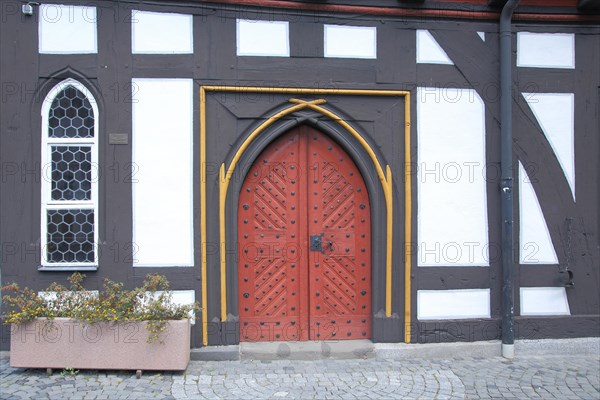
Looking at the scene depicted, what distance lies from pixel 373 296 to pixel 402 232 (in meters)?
0.78

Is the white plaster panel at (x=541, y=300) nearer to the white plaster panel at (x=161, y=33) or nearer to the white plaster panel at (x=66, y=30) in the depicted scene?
the white plaster panel at (x=161, y=33)

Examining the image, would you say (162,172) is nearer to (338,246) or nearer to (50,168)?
(50,168)

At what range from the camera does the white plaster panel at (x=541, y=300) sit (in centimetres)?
562

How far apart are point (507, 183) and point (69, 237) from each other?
15.5 ft

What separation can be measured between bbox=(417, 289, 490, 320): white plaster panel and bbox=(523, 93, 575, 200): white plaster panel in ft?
5.33

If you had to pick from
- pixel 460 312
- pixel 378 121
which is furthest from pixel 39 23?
pixel 460 312

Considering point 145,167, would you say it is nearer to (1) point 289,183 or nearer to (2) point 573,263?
(1) point 289,183

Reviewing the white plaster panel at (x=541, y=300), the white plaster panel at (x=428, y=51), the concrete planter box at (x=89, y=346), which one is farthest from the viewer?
the white plaster panel at (x=541, y=300)

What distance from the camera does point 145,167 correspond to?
520 centimetres

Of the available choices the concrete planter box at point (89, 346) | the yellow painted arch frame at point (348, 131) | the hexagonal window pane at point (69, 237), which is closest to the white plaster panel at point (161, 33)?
the yellow painted arch frame at point (348, 131)

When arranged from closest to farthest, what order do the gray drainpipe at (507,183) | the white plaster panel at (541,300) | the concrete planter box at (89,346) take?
the concrete planter box at (89,346), the gray drainpipe at (507,183), the white plaster panel at (541,300)

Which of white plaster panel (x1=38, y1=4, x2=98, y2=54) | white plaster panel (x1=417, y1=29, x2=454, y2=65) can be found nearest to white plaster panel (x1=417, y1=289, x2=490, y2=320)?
white plaster panel (x1=417, y1=29, x2=454, y2=65)

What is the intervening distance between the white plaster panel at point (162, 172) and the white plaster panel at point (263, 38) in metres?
0.74

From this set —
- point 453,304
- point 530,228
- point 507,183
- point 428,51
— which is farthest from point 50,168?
point 530,228
